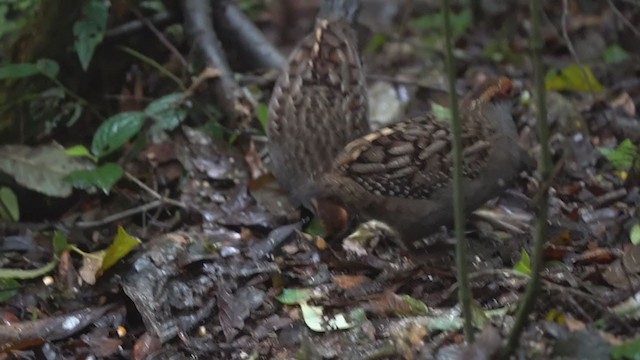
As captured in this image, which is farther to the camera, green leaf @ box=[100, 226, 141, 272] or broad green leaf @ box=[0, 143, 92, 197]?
broad green leaf @ box=[0, 143, 92, 197]

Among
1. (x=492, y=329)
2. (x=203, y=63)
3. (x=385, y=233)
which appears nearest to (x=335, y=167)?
(x=385, y=233)

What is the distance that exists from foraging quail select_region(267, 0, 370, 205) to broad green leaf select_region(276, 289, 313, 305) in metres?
0.65

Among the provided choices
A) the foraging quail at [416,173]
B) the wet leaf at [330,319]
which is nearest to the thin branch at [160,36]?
the foraging quail at [416,173]

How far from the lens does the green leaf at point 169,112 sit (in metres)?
6.01

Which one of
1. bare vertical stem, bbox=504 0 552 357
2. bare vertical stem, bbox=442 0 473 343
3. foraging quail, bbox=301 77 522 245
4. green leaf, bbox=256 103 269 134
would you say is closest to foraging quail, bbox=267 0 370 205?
green leaf, bbox=256 103 269 134

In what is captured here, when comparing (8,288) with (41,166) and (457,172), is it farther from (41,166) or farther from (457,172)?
(457,172)

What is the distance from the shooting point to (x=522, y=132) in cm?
610

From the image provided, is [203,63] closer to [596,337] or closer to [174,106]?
[174,106]

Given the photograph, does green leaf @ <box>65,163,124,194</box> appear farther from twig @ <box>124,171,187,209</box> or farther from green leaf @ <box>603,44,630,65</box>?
green leaf @ <box>603,44,630,65</box>

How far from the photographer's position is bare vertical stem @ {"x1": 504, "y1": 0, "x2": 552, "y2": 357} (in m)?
2.97

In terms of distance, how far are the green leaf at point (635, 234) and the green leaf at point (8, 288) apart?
9.61 feet

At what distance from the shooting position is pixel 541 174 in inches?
121

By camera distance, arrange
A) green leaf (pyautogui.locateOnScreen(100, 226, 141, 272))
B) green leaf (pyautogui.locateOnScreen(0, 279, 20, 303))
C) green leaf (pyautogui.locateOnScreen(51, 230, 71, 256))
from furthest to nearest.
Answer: green leaf (pyautogui.locateOnScreen(51, 230, 71, 256)), green leaf (pyautogui.locateOnScreen(0, 279, 20, 303)), green leaf (pyautogui.locateOnScreen(100, 226, 141, 272))

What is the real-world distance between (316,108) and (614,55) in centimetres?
276
